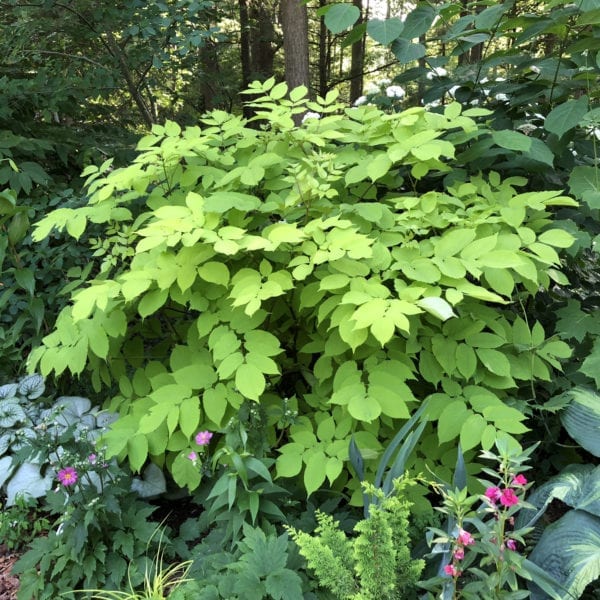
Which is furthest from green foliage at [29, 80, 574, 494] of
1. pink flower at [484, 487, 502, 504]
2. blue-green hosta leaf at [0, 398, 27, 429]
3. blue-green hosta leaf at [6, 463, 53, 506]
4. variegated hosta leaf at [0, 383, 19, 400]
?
variegated hosta leaf at [0, 383, 19, 400]

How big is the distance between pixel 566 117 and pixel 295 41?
3680mm

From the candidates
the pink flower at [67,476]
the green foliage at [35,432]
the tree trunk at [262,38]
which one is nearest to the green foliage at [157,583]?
the pink flower at [67,476]

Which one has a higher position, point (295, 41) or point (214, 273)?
point (214, 273)

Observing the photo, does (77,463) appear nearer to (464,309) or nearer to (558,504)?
(464,309)

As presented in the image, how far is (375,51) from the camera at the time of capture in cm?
977

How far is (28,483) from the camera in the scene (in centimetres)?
205

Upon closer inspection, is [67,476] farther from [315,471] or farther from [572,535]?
[572,535]

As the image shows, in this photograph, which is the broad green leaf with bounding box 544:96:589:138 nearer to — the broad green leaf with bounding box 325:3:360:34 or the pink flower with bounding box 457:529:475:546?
the broad green leaf with bounding box 325:3:360:34

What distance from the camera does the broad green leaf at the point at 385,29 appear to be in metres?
1.88

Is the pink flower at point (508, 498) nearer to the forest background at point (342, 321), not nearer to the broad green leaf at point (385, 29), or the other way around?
the forest background at point (342, 321)

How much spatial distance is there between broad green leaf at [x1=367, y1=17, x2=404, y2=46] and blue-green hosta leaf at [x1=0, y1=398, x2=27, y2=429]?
2157 millimetres

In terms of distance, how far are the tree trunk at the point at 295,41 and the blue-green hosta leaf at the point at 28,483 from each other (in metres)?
4.14

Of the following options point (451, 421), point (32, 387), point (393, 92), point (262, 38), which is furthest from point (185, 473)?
point (262, 38)

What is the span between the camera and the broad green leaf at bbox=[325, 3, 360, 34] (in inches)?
71.4
